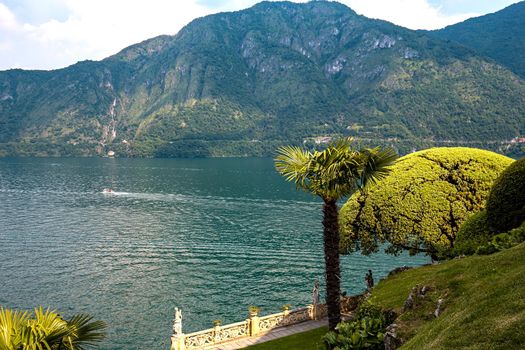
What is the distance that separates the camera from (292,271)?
50.2 m

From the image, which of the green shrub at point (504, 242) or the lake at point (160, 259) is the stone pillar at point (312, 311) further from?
the green shrub at point (504, 242)

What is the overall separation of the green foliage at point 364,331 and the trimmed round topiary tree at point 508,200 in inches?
352

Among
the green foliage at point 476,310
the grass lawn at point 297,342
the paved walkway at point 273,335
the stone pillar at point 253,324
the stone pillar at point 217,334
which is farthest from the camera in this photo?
the stone pillar at point 253,324

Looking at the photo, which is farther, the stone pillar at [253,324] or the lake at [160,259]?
the lake at [160,259]

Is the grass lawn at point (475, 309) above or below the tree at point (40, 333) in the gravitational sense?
above

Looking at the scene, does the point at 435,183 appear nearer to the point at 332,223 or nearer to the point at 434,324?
→ the point at 332,223

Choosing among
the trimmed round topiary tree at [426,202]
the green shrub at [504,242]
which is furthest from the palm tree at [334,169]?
the trimmed round topiary tree at [426,202]

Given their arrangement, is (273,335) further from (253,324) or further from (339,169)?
(339,169)

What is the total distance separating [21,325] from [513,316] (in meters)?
13.3

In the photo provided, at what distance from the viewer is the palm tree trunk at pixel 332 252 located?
18.2m

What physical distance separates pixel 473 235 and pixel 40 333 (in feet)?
69.0

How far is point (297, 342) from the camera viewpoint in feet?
74.5

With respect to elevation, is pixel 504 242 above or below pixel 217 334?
above

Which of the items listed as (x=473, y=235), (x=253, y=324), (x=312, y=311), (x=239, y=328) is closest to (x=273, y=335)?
(x=253, y=324)
